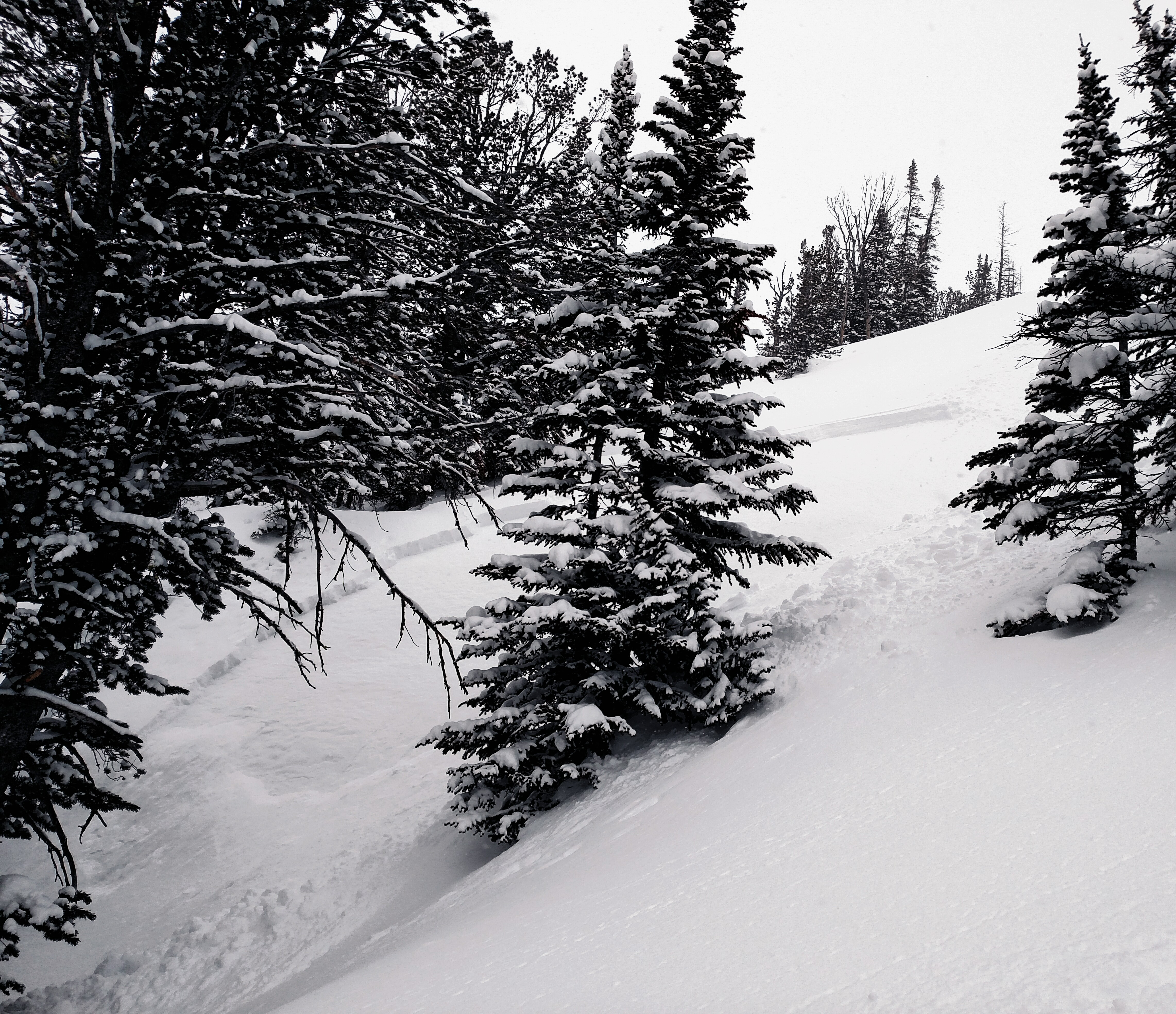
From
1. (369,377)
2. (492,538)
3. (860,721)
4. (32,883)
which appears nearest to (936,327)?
(492,538)

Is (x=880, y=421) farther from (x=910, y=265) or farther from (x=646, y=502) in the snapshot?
(x=910, y=265)

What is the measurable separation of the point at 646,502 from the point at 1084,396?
5145mm

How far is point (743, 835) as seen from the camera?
470 cm

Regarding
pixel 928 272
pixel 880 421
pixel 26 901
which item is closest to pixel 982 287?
pixel 928 272

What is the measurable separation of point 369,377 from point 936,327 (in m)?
38.9

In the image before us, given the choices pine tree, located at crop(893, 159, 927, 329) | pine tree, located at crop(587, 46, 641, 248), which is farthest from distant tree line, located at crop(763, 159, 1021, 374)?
pine tree, located at crop(587, 46, 641, 248)

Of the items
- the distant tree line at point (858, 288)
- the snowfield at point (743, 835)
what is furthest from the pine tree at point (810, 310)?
the snowfield at point (743, 835)

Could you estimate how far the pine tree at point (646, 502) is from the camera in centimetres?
779

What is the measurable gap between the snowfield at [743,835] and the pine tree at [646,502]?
76 centimetres

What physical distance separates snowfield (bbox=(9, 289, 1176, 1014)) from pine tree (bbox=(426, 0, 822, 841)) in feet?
2.48

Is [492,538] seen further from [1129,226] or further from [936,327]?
[936,327]

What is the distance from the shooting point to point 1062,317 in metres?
7.41

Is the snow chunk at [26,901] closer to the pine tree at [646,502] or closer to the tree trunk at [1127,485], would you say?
the pine tree at [646,502]

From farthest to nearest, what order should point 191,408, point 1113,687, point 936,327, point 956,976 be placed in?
point 936,327, point 191,408, point 1113,687, point 956,976
